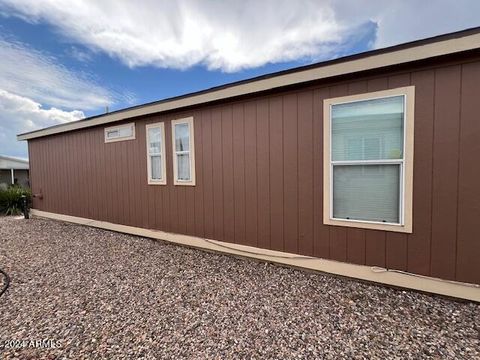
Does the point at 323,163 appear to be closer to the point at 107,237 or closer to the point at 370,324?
the point at 370,324

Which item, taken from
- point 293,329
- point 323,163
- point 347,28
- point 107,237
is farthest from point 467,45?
point 107,237

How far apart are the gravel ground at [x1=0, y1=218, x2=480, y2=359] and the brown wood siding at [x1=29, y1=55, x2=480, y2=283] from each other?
18.7 inches

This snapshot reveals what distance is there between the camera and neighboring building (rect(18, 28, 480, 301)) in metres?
2.43

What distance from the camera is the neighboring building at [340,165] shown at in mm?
2428

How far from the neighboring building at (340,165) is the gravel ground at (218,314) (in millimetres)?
459

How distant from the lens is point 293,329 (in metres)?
2.05

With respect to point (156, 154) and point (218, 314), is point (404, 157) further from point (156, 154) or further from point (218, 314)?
point (156, 154)

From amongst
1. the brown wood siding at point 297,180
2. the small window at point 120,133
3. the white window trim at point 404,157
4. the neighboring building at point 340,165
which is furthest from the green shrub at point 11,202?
the white window trim at point 404,157

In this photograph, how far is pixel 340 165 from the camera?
3.01 meters

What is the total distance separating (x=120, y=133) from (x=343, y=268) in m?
5.19

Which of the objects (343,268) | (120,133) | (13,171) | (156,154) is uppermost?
(120,133)

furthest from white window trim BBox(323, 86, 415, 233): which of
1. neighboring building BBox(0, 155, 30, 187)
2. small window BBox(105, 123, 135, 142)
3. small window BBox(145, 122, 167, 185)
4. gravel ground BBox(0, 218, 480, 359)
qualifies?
neighboring building BBox(0, 155, 30, 187)

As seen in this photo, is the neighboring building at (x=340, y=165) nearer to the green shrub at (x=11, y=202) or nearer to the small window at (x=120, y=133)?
the small window at (x=120, y=133)

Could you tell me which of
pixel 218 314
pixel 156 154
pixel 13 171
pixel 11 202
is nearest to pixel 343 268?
pixel 218 314
